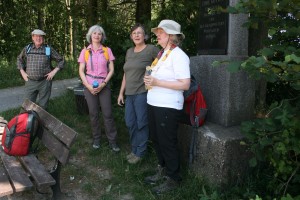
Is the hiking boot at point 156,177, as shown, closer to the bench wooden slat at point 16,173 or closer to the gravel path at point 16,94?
the bench wooden slat at point 16,173

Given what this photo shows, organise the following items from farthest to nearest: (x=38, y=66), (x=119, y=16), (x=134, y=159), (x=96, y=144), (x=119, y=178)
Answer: (x=119, y=16) → (x=38, y=66) → (x=96, y=144) → (x=134, y=159) → (x=119, y=178)

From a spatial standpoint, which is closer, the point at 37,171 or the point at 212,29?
the point at 37,171

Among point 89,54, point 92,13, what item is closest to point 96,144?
point 89,54

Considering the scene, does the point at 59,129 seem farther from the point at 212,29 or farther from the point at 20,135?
the point at 212,29

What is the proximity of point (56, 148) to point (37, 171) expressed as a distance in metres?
0.30

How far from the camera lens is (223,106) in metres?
3.95

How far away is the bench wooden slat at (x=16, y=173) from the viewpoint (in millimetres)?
3100

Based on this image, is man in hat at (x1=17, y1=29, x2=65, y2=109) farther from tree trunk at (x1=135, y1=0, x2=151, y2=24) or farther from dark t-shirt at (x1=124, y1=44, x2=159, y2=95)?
tree trunk at (x1=135, y1=0, x2=151, y2=24)

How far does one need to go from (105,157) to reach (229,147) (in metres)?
1.88

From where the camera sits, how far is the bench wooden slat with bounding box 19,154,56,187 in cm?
321

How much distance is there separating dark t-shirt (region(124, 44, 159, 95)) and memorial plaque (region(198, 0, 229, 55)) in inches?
24.3

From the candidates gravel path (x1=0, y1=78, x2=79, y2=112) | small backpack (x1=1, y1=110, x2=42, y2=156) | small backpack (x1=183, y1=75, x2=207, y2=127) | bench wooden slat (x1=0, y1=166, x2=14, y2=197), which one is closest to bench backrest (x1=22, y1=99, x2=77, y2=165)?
small backpack (x1=1, y1=110, x2=42, y2=156)

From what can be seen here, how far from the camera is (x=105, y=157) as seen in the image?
15.9 feet

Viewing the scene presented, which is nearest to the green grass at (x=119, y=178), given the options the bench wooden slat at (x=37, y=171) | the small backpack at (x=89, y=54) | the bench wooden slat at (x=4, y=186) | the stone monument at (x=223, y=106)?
the stone monument at (x=223, y=106)
